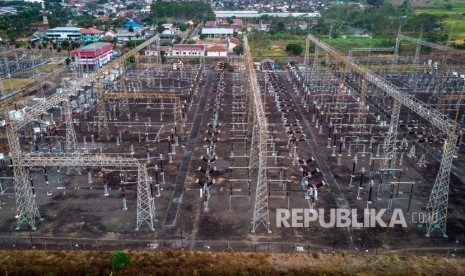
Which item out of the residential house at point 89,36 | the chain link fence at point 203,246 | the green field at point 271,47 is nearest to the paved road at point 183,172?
the chain link fence at point 203,246

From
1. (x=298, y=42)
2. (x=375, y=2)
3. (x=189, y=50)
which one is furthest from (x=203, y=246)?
(x=375, y=2)

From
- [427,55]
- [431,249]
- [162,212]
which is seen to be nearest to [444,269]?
[431,249]

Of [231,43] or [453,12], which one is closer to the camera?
[231,43]

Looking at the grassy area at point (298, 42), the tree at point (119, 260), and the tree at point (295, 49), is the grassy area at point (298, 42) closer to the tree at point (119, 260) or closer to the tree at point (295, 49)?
the tree at point (295, 49)

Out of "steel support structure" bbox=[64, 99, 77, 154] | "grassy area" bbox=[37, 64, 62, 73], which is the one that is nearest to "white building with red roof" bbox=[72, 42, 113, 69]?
"grassy area" bbox=[37, 64, 62, 73]

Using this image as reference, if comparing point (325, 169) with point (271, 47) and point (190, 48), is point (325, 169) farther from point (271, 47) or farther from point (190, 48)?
point (271, 47)

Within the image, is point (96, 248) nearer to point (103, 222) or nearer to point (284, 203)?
point (103, 222)
